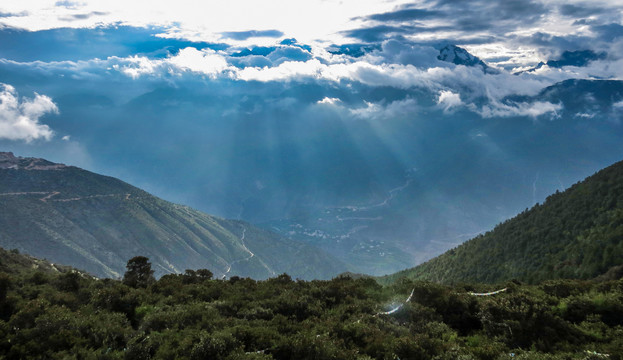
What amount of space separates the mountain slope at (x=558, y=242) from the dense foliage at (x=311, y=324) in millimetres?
Result: 15902

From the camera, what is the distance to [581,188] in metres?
52.2

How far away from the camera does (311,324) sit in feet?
57.6

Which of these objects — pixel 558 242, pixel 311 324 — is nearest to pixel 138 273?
pixel 311 324

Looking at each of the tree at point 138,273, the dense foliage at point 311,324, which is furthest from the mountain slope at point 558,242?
the tree at point 138,273

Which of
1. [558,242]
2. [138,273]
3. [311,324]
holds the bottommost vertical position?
[138,273]

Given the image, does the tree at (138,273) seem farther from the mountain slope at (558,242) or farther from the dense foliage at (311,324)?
the mountain slope at (558,242)

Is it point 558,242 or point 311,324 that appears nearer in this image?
point 311,324

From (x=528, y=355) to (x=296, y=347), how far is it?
785 cm

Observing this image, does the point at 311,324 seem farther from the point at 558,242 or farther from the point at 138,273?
the point at 558,242

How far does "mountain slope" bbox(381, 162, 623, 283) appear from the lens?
35.7 meters

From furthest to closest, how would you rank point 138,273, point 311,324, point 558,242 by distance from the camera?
point 558,242 → point 138,273 → point 311,324

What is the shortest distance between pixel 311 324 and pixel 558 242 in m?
38.5

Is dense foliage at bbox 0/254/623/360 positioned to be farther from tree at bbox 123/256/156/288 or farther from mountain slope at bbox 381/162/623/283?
mountain slope at bbox 381/162/623/283

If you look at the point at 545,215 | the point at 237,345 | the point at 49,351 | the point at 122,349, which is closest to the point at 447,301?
the point at 237,345
